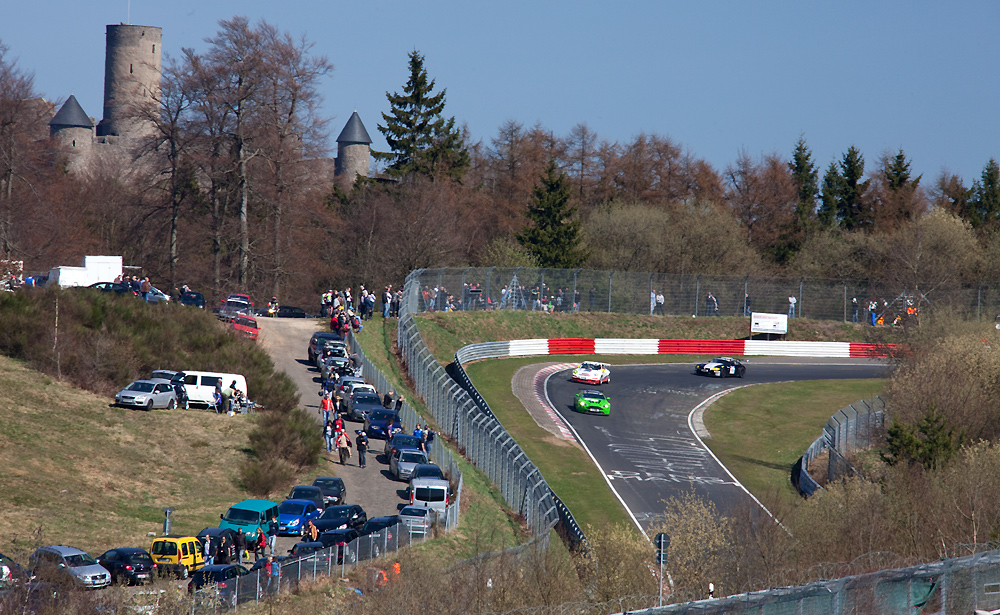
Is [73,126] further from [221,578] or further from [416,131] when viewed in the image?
[221,578]

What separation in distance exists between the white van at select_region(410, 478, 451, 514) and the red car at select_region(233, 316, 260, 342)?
2126 centimetres

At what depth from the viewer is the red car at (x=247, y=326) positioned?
4945 centimetres

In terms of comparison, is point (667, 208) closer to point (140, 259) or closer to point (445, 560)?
point (140, 259)

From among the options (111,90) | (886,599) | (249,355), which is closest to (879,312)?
(249,355)

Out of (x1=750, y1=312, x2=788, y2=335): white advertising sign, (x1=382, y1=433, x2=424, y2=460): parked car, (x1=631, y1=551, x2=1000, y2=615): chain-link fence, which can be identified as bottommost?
(x1=382, y1=433, x2=424, y2=460): parked car

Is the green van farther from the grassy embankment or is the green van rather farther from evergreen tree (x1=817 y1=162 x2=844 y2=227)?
evergreen tree (x1=817 y1=162 x2=844 y2=227)

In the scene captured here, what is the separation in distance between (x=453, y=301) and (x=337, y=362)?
14.6m

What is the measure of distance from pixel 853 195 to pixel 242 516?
83793mm

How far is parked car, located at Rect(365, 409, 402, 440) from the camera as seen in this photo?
1489 inches

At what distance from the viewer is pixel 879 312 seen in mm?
66375

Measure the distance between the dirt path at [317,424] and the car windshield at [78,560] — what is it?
601 centimetres

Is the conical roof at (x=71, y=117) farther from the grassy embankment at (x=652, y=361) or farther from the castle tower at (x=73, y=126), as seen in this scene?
the grassy embankment at (x=652, y=361)

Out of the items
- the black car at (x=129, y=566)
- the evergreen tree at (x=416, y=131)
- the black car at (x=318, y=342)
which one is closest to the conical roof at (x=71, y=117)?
the evergreen tree at (x=416, y=131)

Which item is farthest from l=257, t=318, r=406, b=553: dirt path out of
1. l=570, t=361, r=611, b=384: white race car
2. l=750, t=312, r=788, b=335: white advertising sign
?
l=750, t=312, r=788, b=335: white advertising sign
